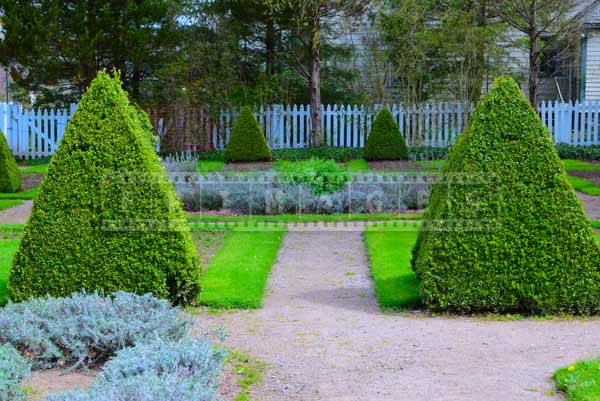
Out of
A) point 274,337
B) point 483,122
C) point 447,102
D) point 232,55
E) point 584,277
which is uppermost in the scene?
point 232,55

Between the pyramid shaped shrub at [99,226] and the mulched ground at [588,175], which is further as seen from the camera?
the mulched ground at [588,175]

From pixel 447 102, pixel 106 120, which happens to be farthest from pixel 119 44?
pixel 106 120

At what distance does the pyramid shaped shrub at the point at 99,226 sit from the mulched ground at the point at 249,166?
12826 millimetres

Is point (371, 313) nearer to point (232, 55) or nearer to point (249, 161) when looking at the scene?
point (249, 161)

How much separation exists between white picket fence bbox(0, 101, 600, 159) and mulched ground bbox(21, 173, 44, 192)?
19.8 ft

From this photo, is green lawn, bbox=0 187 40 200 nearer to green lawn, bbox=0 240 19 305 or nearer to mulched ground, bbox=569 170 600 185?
green lawn, bbox=0 240 19 305

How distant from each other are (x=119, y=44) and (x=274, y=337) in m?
19.4

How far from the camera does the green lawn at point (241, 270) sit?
7355 mm

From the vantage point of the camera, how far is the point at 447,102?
987 inches

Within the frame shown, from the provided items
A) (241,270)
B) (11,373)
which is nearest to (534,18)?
(241,270)

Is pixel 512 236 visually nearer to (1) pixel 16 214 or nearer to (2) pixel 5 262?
(2) pixel 5 262

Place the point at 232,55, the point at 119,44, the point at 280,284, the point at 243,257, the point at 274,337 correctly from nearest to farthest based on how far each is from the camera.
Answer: the point at 274,337
the point at 280,284
the point at 243,257
the point at 119,44
the point at 232,55

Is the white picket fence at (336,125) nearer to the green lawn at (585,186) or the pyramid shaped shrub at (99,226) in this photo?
the green lawn at (585,186)

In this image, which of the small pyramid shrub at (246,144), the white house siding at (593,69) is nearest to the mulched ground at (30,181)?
the small pyramid shrub at (246,144)
